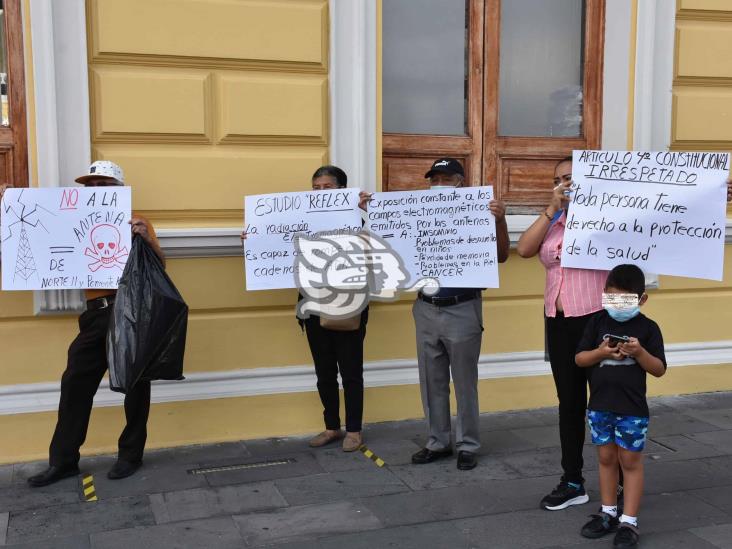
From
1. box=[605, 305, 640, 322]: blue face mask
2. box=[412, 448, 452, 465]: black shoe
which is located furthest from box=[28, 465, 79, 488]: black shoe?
box=[605, 305, 640, 322]: blue face mask

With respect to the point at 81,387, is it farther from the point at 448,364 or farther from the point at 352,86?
the point at 352,86

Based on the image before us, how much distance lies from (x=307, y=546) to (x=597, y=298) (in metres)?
1.86

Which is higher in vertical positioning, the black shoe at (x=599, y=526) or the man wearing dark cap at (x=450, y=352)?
the man wearing dark cap at (x=450, y=352)

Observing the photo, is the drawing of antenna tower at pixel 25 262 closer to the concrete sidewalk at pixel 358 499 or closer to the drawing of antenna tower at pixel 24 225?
the drawing of antenna tower at pixel 24 225

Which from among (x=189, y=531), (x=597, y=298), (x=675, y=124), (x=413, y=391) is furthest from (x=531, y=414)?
(x=189, y=531)

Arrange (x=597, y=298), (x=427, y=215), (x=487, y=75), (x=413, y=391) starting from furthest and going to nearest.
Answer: (x=487, y=75) → (x=413, y=391) → (x=427, y=215) → (x=597, y=298)

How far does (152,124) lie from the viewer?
515 cm

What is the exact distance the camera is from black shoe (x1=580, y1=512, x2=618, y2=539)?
148 inches

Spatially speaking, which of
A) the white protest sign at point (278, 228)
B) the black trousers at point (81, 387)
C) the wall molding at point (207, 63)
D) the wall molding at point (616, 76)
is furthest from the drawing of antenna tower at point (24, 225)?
the wall molding at point (616, 76)

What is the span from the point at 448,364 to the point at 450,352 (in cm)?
17

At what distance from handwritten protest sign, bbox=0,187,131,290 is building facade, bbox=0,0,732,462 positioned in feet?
1.16

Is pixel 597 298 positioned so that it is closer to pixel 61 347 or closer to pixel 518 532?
pixel 518 532

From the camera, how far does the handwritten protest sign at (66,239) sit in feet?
15.2

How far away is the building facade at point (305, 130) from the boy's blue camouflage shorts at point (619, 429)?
7.34ft
